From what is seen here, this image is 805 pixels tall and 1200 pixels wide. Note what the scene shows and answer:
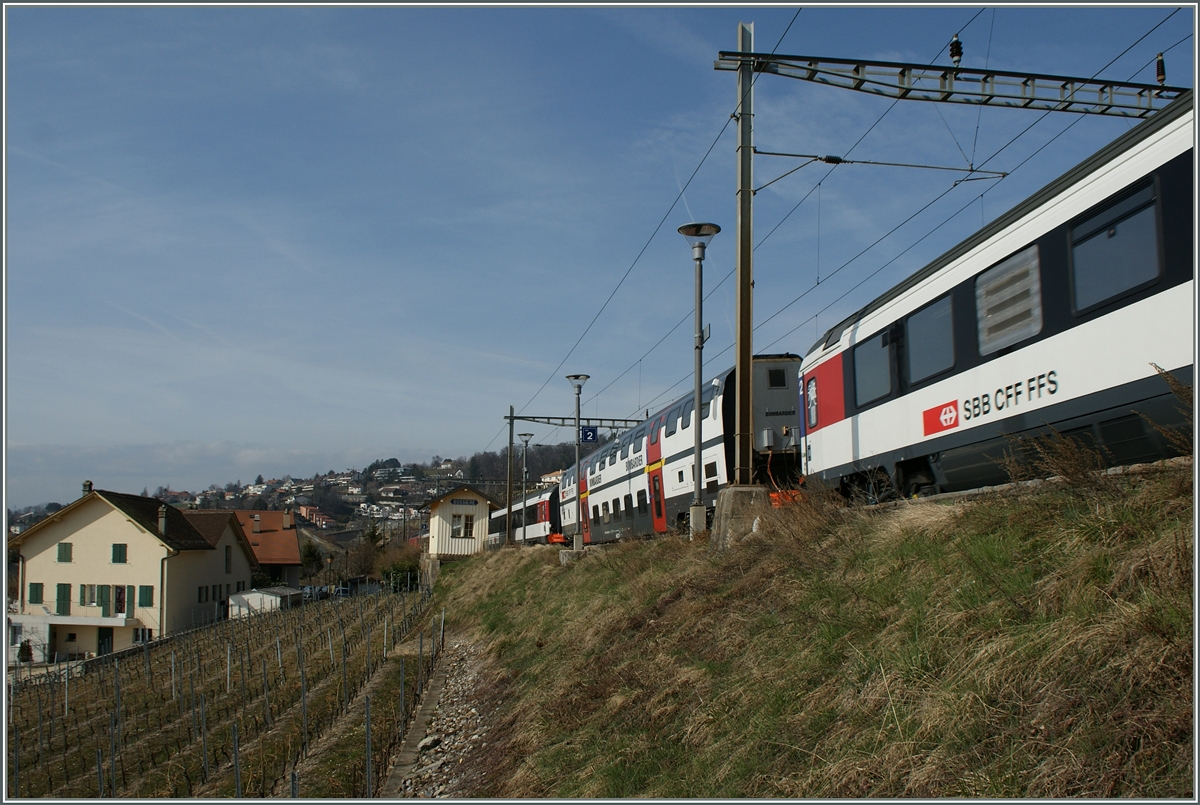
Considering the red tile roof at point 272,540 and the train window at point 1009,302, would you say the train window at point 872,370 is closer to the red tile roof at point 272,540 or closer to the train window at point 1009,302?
the train window at point 1009,302

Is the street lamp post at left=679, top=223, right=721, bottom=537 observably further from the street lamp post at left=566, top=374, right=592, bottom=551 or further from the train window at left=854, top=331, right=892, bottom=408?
the street lamp post at left=566, top=374, right=592, bottom=551

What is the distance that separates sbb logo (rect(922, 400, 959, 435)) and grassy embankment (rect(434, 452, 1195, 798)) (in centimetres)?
170

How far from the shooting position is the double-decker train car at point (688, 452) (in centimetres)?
1810

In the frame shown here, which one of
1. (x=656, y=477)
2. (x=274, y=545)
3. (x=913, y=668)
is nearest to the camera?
(x=913, y=668)

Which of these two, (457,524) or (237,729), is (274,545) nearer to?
(457,524)

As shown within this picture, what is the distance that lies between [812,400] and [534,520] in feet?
117

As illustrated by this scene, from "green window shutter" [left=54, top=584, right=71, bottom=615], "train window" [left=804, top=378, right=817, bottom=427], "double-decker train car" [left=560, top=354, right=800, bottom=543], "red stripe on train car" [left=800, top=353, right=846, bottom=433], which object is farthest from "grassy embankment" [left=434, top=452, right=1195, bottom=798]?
"green window shutter" [left=54, top=584, right=71, bottom=615]

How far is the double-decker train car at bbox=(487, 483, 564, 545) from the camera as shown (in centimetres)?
4169

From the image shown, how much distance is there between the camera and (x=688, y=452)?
20.4 metres

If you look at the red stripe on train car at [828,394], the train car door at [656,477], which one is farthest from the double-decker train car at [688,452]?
the red stripe on train car at [828,394]

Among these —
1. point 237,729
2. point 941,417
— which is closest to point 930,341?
point 941,417

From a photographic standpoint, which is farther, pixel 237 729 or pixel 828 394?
pixel 828 394

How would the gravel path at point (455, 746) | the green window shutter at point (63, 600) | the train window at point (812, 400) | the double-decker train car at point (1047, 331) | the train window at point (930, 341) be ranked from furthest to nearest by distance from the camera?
1. the green window shutter at point (63, 600)
2. the train window at point (812, 400)
3. the train window at point (930, 341)
4. the gravel path at point (455, 746)
5. the double-decker train car at point (1047, 331)

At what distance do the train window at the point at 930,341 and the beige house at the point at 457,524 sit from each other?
4586 cm
